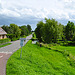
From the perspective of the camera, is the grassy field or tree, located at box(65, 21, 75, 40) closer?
the grassy field

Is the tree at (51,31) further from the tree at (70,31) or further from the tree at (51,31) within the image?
the tree at (70,31)

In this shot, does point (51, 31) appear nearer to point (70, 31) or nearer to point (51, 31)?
point (51, 31)

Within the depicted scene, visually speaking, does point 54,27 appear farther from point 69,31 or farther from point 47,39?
point 69,31

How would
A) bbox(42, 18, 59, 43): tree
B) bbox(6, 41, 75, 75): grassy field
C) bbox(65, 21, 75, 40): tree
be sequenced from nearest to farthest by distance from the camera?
bbox(6, 41, 75, 75): grassy field, bbox(42, 18, 59, 43): tree, bbox(65, 21, 75, 40): tree

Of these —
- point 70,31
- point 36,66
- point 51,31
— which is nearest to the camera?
point 36,66

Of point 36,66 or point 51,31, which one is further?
point 51,31

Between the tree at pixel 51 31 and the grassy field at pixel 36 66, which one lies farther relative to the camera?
the tree at pixel 51 31

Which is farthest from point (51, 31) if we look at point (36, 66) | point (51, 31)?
point (36, 66)

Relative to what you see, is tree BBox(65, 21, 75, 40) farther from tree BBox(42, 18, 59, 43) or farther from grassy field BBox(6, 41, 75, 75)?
grassy field BBox(6, 41, 75, 75)

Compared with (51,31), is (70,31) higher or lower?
higher

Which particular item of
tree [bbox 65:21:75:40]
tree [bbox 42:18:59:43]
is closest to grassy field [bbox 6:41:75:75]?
tree [bbox 42:18:59:43]

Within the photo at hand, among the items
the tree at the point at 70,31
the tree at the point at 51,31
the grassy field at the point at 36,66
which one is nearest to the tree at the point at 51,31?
the tree at the point at 51,31

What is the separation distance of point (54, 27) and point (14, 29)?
Answer: 31.1m

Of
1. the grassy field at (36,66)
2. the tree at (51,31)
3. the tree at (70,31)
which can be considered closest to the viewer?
the grassy field at (36,66)
